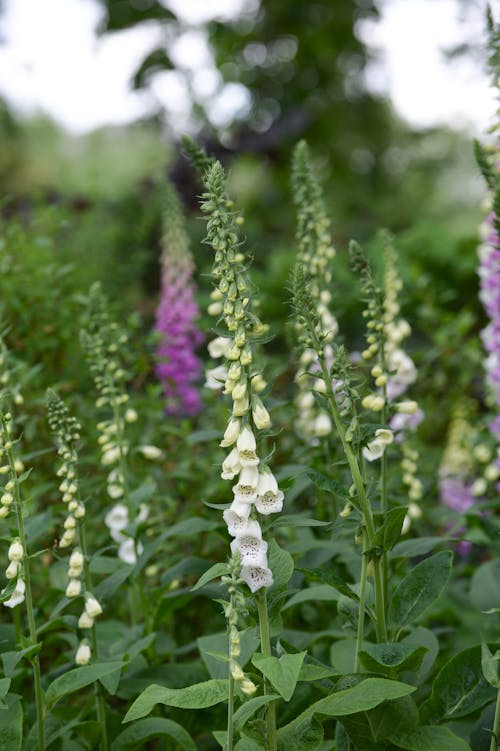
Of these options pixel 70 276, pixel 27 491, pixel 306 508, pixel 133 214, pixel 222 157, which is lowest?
pixel 306 508

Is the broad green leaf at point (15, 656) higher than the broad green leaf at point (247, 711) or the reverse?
higher

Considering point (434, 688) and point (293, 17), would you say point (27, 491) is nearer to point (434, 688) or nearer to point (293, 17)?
point (434, 688)

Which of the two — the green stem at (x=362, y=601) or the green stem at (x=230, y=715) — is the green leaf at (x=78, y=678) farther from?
the green stem at (x=362, y=601)

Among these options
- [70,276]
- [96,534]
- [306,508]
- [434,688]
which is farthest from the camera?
[70,276]

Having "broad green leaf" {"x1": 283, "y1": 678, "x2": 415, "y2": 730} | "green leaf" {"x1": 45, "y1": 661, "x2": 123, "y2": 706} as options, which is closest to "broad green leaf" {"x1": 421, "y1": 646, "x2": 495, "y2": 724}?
"broad green leaf" {"x1": 283, "y1": 678, "x2": 415, "y2": 730}

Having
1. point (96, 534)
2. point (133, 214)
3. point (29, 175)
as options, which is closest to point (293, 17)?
point (133, 214)

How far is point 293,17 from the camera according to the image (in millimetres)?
7949

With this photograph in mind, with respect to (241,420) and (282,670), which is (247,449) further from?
(282,670)

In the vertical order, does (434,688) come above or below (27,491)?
below

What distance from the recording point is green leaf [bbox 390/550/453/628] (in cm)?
209

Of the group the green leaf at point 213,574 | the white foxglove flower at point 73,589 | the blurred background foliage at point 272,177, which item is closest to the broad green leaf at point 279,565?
the green leaf at point 213,574

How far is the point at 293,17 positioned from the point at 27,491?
6.47 metres

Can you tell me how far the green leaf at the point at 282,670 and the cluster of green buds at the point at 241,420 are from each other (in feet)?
0.56

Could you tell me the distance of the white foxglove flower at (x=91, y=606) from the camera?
213 centimetres
